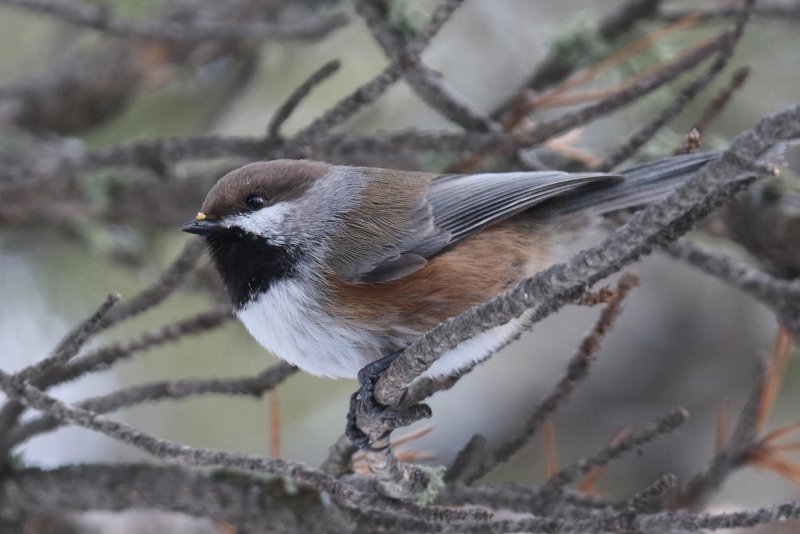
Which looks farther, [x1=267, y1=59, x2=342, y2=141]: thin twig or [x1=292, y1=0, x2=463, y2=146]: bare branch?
[x1=267, y1=59, x2=342, y2=141]: thin twig

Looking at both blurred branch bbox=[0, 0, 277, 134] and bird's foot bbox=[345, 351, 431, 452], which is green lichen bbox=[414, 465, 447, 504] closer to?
bird's foot bbox=[345, 351, 431, 452]

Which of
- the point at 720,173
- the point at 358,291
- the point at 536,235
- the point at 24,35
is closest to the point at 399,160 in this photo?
the point at 536,235

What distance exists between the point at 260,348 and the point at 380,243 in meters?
2.32

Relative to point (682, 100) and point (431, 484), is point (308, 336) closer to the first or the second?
point (431, 484)

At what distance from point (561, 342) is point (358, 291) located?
11.9ft

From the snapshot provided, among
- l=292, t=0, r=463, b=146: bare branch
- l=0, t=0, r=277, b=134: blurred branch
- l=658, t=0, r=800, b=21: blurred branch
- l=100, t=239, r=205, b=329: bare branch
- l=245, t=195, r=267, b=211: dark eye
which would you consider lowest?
l=100, t=239, r=205, b=329: bare branch

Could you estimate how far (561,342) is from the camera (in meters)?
5.95

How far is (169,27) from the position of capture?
3674mm

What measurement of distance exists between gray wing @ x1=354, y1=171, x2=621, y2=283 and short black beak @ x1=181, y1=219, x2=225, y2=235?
45 centimetres

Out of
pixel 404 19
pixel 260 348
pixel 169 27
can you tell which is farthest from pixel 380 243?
pixel 260 348

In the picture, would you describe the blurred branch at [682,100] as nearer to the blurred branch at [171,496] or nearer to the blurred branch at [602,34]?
the blurred branch at [602,34]

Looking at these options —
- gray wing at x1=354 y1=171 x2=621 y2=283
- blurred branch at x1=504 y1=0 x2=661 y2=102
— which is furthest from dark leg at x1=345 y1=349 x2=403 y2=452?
blurred branch at x1=504 y1=0 x2=661 y2=102

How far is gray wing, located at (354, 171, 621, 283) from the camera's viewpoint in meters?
2.62

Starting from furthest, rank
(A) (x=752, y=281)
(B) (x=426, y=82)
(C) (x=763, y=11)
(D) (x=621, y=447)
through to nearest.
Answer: (C) (x=763, y=11) → (B) (x=426, y=82) → (A) (x=752, y=281) → (D) (x=621, y=447)
